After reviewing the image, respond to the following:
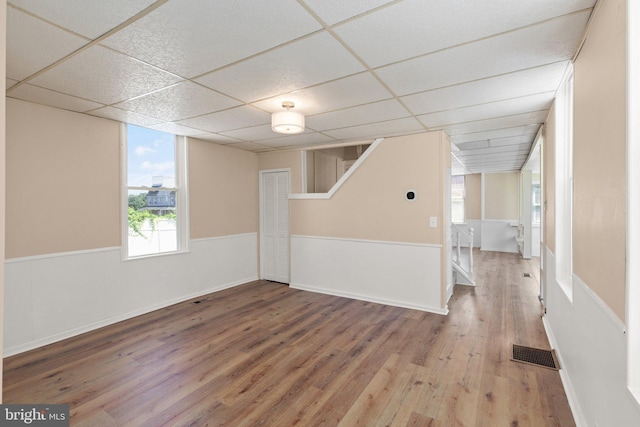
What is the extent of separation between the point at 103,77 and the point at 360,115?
2.34m

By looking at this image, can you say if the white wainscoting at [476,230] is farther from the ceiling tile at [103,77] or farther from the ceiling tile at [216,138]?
the ceiling tile at [103,77]

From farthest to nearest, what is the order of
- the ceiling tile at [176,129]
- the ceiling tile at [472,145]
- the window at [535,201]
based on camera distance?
the window at [535,201] → the ceiling tile at [472,145] → the ceiling tile at [176,129]

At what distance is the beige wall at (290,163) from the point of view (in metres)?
5.11

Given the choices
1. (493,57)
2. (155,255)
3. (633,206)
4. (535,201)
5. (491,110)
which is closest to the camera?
(633,206)

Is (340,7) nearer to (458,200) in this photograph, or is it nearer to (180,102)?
(180,102)

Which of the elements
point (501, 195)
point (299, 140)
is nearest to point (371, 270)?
point (299, 140)

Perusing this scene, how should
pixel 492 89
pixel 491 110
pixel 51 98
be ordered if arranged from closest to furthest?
1. pixel 492 89
2. pixel 51 98
3. pixel 491 110

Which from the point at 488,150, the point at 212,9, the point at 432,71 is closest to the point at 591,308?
the point at 432,71

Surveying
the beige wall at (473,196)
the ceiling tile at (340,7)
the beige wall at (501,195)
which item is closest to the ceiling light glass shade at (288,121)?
the ceiling tile at (340,7)

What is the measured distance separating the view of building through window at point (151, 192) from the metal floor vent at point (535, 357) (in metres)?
4.35

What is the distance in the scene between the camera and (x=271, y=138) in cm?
439

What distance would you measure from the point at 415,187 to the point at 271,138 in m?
2.19

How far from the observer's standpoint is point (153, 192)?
402 cm

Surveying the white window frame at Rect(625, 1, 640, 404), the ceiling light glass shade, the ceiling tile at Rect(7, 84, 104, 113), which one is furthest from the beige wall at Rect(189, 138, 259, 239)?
the white window frame at Rect(625, 1, 640, 404)
